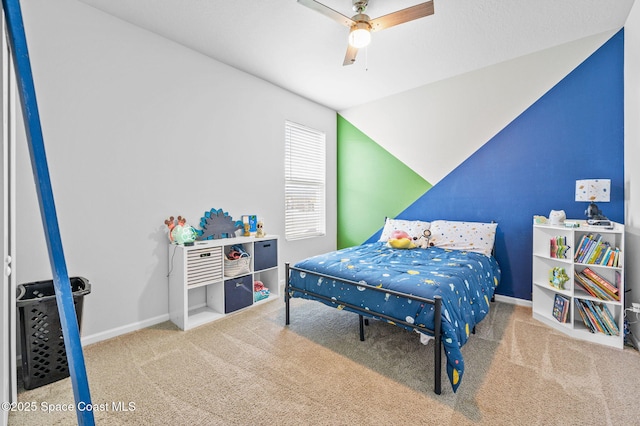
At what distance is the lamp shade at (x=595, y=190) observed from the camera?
257cm

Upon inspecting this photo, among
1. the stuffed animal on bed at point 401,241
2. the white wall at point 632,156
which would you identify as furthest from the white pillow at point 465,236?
the white wall at point 632,156

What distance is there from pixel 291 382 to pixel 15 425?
1504mm

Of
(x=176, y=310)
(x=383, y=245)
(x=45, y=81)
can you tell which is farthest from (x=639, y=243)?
(x=45, y=81)

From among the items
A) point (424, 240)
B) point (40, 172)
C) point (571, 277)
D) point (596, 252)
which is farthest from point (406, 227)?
point (40, 172)

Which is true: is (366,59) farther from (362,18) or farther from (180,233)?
(180,233)

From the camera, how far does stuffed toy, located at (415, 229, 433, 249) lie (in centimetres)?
352

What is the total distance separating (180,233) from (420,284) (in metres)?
2.24

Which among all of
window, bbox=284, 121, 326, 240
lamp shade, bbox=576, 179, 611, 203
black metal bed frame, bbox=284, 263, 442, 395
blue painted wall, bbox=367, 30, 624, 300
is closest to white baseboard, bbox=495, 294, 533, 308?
blue painted wall, bbox=367, 30, 624, 300

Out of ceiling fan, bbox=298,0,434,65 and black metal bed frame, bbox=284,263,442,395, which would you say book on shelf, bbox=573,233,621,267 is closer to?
black metal bed frame, bbox=284,263,442,395

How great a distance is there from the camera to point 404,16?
7.23 ft

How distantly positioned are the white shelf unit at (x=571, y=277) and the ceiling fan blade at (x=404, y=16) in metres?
2.21

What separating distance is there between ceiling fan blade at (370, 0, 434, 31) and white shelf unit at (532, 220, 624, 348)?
7.26ft

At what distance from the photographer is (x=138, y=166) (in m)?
2.72

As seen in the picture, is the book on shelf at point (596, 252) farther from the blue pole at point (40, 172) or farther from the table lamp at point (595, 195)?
the blue pole at point (40, 172)
